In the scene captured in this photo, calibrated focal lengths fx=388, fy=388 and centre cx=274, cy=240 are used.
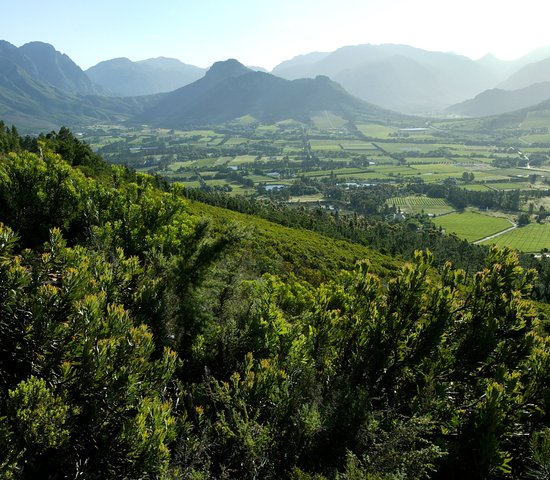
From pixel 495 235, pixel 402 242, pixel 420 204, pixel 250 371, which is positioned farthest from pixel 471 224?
pixel 250 371

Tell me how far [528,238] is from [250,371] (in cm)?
12389

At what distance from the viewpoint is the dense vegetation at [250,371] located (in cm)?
842

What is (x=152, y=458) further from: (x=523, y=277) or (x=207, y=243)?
(x=523, y=277)

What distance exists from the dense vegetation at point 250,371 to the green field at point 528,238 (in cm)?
10017

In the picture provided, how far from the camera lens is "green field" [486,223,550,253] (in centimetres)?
10375

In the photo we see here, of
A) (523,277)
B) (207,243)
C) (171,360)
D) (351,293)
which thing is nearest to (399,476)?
(171,360)

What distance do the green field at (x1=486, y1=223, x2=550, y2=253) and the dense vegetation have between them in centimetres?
10017

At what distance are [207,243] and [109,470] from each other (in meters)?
8.49

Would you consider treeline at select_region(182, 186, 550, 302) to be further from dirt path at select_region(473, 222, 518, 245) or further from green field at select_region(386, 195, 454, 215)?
green field at select_region(386, 195, 454, 215)

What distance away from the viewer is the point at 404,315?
514 inches

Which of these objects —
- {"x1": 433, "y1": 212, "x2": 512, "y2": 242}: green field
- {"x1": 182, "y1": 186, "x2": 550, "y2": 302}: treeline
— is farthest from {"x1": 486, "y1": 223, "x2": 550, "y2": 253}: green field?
{"x1": 182, "y1": 186, "x2": 550, "y2": 302}: treeline

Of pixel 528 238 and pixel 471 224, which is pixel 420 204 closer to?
pixel 471 224

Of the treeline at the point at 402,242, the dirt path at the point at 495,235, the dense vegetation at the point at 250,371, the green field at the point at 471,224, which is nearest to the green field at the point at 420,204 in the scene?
the green field at the point at 471,224

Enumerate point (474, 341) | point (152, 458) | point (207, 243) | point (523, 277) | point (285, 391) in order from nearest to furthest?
point (152, 458) < point (285, 391) < point (474, 341) < point (523, 277) < point (207, 243)
